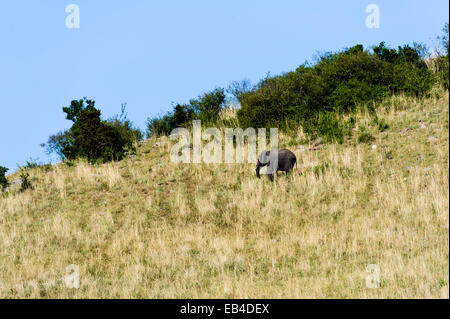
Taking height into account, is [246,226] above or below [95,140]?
below

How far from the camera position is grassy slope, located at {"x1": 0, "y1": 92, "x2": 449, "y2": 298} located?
368 inches

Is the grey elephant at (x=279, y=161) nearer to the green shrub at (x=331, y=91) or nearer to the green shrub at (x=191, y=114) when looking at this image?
the green shrub at (x=331, y=91)

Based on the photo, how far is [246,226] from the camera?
13492 mm

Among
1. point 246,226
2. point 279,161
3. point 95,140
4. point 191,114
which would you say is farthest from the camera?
point 191,114

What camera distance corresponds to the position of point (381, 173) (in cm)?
1548

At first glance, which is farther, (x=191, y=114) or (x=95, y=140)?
(x=191, y=114)

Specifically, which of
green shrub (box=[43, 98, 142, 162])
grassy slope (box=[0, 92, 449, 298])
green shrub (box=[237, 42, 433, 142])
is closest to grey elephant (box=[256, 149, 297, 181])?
grassy slope (box=[0, 92, 449, 298])

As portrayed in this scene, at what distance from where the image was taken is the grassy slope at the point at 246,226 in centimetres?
936

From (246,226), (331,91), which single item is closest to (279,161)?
(246,226)

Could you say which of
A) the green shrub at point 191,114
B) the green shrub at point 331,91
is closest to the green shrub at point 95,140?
the green shrub at point 191,114

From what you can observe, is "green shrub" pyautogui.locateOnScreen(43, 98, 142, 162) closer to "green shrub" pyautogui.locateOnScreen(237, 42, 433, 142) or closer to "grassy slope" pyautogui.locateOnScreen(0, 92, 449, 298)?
"grassy slope" pyautogui.locateOnScreen(0, 92, 449, 298)

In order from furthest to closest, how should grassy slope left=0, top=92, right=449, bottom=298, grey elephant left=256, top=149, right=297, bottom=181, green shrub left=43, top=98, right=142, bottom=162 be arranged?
green shrub left=43, top=98, right=142, bottom=162 < grey elephant left=256, top=149, right=297, bottom=181 < grassy slope left=0, top=92, right=449, bottom=298

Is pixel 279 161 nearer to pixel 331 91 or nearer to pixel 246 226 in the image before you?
pixel 246 226
